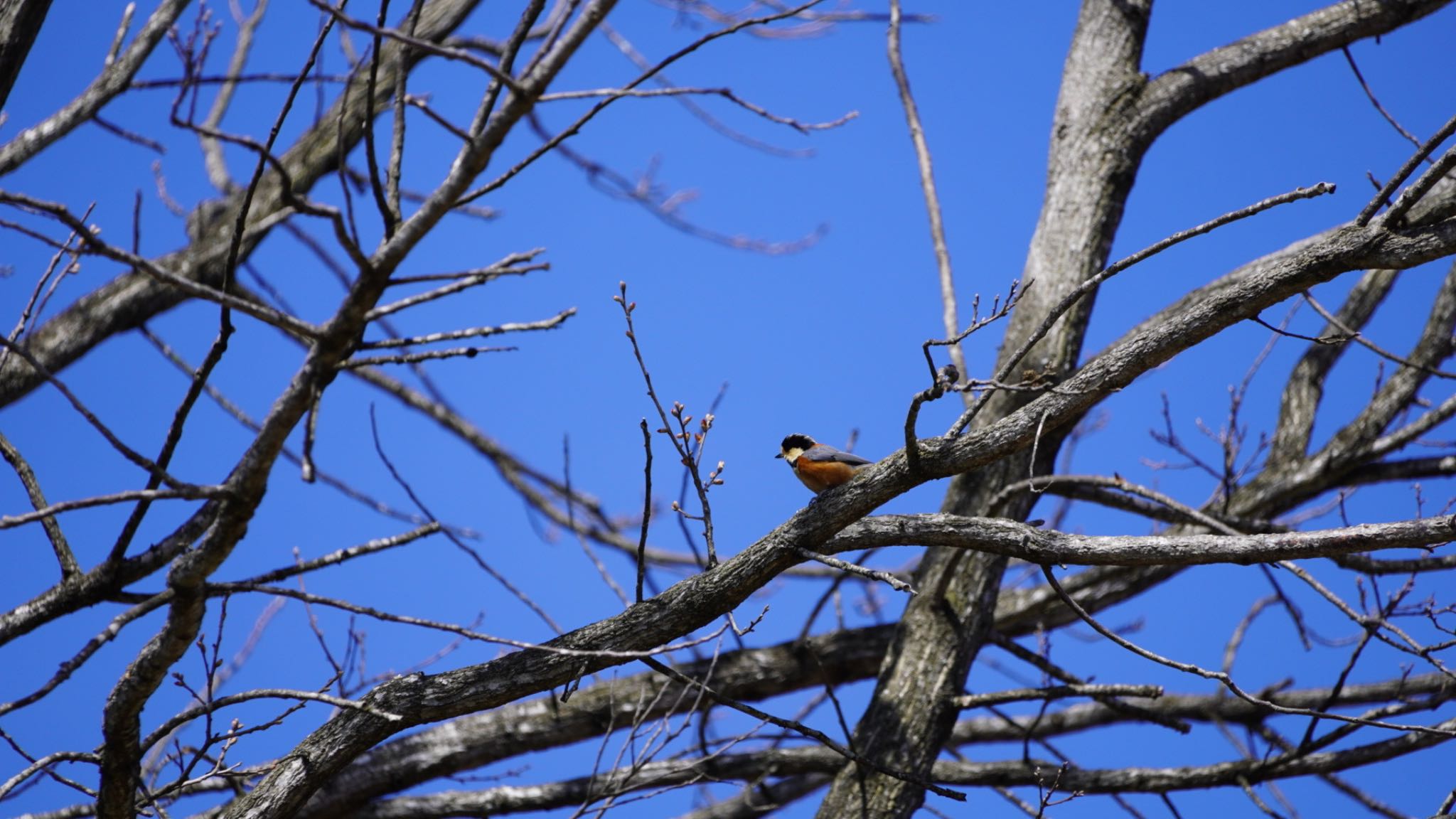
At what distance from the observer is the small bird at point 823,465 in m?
3.82

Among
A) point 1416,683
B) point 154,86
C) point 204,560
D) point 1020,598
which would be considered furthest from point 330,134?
point 1416,683

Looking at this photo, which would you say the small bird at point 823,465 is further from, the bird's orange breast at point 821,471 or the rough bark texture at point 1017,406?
the rough bark texture at point 1017,406

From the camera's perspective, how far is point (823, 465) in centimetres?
384

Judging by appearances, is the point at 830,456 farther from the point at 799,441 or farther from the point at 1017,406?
the point at 1017,406

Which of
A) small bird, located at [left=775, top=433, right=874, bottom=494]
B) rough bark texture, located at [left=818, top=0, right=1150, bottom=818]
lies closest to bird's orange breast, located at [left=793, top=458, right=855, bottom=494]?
small bird, located at [left=775, top=433, right=874, bottom=494]

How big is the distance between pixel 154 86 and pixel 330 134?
1946 millimetres

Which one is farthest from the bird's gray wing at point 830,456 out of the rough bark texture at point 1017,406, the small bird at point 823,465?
the rough bark texture at point 1017,406

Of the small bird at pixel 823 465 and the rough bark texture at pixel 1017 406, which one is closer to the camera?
the small bird at pixel 823 465

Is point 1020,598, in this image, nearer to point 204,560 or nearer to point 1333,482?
point 1333,482

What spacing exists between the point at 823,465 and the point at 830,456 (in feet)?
0.16

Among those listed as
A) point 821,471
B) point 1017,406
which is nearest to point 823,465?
point 821,471

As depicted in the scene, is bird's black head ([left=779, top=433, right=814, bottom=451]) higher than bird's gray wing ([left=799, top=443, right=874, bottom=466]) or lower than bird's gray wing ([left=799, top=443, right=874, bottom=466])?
higher

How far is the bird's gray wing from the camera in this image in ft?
12.5

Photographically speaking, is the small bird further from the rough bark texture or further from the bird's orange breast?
the rough bark texture
